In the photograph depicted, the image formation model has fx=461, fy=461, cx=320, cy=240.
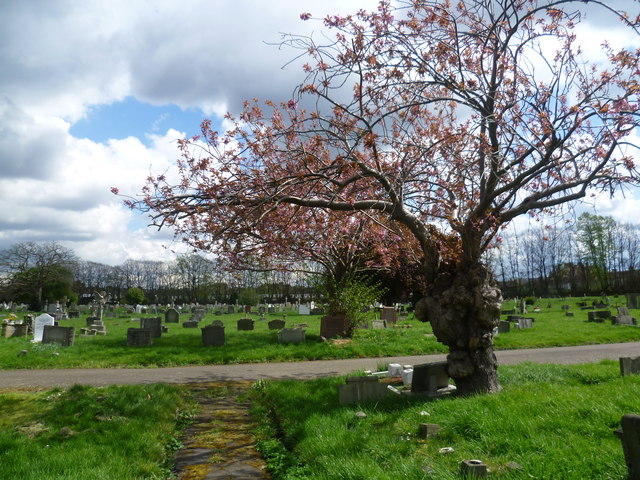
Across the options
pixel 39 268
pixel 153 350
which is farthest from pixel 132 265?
pixel 153 350

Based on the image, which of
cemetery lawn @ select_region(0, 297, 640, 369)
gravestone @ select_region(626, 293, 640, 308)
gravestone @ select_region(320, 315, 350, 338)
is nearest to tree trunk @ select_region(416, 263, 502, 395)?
cemetery lawn @ select_region(0, 297, 640, 369)

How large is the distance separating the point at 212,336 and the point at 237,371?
4190 mm

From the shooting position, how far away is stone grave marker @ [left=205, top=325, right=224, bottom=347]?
16.0m

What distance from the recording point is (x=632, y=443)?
3.37 metres

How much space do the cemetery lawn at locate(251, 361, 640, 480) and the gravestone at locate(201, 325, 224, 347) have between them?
346 inches

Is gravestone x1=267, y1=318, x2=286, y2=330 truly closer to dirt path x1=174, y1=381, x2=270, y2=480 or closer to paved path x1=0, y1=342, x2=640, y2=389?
paved path x1=0, y1=342, x2=640, y2=389

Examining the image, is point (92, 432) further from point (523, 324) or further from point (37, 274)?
point (37, 274)

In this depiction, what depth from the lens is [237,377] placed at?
37.2ft

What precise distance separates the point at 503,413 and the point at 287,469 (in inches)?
104

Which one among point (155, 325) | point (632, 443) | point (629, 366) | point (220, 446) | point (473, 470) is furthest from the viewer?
point (155, 325)

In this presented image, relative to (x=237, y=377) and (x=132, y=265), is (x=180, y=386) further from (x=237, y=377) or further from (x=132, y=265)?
(x=132, y=265)

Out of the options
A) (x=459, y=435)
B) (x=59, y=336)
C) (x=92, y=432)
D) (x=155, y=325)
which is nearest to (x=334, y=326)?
(x=155, y=325)

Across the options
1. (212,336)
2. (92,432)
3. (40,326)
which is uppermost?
(40,326)

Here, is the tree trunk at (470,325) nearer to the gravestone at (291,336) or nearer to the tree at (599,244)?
the gravestone at (291,336)
